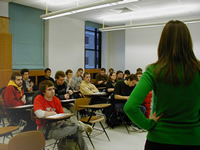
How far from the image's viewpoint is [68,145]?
2.98 meters

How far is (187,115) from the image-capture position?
3.51 feet

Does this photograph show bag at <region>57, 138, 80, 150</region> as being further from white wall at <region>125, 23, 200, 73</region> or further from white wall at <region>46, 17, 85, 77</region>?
white wall at <region>125, 23, 200, 73</region>

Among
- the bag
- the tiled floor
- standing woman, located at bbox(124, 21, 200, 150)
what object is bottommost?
the tiled floor

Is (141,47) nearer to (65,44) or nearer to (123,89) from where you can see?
(65,44)

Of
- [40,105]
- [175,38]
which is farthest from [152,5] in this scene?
[175,38]

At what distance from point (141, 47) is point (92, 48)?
244 centimetres

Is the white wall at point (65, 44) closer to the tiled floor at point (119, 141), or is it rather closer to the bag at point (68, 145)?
the tiled floor at point (119, 141)

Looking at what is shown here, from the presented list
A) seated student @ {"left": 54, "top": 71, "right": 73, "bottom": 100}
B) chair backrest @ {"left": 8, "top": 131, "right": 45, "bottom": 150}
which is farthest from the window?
chair backrest @ {"left": 8, "top": 131, "right": 45, "bottom": 150}

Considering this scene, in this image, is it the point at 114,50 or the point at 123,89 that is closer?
the point at 123,89

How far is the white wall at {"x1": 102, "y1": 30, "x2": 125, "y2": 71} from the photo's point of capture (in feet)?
35.9

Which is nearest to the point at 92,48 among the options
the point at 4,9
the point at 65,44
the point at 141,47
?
the point at 65,44

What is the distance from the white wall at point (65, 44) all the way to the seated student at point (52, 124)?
16.2ft

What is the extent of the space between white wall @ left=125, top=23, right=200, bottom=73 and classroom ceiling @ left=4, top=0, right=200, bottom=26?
21.0 inches

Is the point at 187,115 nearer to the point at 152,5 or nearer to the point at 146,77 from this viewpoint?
the point at 146,77
